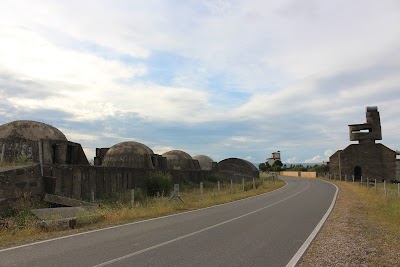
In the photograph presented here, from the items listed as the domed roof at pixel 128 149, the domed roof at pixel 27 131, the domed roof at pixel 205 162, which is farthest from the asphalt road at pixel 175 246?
the domed roof at pixel 205 162

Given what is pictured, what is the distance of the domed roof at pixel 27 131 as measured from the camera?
2595 centimetres

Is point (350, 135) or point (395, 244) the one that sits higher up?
point (350, 135)

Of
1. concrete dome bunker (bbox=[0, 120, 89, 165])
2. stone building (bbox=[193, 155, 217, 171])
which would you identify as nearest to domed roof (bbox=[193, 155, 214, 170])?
stone building (bbox=[193, 155, 217, 171])

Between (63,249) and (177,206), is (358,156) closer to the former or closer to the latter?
(177,206)

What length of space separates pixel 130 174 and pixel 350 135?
51684 mm

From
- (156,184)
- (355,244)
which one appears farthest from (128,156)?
(355,244)

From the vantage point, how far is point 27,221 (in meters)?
12.7

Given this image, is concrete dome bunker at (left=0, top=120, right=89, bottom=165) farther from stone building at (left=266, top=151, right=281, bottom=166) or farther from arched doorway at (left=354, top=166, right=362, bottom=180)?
stone building at (left=266, top=151, right=281, bottom=166)

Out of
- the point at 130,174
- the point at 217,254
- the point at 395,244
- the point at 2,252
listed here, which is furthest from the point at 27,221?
the point at 130,174

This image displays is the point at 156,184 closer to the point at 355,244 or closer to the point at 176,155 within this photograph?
the point at 355,244

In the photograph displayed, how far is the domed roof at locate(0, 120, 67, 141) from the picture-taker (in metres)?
26.0

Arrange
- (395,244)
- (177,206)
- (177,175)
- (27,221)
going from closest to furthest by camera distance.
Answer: (395,244)
(27,221)
(177,206)
(177,175)

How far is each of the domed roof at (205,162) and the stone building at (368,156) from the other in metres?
23.4

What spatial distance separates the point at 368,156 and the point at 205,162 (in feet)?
98.5
